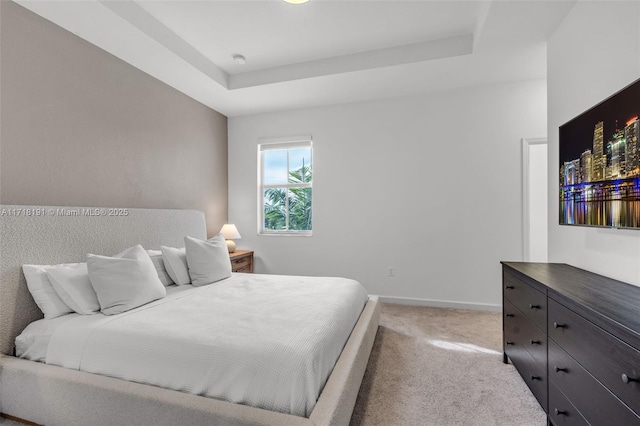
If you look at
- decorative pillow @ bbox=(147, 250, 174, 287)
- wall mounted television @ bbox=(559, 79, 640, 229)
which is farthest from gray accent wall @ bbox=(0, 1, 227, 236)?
wall mounted television @ bbox=(559, 79, 640, 229)

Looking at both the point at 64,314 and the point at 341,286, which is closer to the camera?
the point at 64,314

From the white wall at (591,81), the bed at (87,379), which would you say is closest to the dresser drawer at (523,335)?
the white wall at (591,81)

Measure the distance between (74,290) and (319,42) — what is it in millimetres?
2802

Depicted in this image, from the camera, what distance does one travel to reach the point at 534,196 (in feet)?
12.5

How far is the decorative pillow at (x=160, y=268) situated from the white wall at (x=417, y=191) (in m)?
1.80

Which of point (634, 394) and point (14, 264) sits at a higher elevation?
point (14, 264)

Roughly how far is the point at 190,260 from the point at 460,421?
2291 millimetres

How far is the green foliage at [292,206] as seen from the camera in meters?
4.29

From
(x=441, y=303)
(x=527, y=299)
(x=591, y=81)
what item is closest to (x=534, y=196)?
(x=441, y=303)

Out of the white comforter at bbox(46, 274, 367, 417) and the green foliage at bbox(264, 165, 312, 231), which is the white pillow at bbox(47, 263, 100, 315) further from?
the green foliage at bbox(264, 165, 312, 231)

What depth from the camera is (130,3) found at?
2316 millimetres

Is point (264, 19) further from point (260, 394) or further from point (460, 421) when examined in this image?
point (460, 421)

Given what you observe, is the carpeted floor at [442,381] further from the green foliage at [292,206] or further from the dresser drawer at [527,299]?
the green foliage at [292,206]

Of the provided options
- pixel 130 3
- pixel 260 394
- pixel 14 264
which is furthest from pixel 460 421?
pixel 130 3
